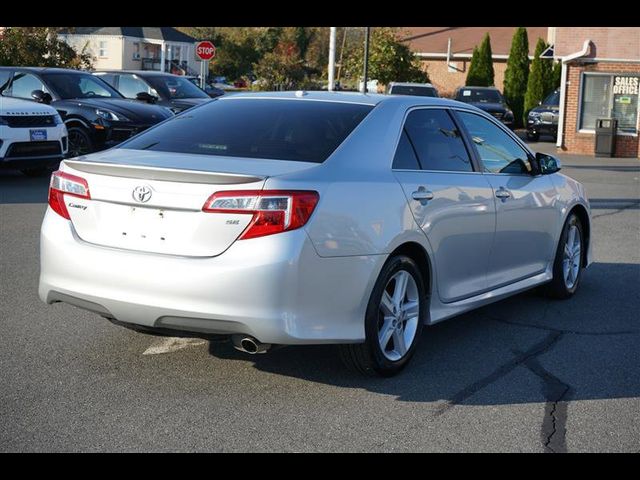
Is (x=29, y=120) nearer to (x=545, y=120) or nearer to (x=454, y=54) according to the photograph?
(x=545, y=120)

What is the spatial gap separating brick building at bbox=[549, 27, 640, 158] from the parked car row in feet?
42.7

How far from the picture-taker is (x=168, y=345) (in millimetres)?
6305

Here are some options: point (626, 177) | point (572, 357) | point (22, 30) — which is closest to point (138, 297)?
point (572, 357)

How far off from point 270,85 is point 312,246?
52.3 m

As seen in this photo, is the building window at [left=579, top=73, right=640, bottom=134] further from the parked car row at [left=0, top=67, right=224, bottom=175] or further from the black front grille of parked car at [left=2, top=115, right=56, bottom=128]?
the black front grille of parked car at [left=2, top=115, right=56, bottom=128]

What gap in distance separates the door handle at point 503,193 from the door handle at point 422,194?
98 cm

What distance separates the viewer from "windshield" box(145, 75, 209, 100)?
2173cm

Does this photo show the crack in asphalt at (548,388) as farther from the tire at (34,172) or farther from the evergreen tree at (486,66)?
the evergreen tree at (486,66)

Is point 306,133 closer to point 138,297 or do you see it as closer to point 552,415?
point 138,297

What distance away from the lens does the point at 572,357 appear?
6.38 meters

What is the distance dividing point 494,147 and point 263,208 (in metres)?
2.73

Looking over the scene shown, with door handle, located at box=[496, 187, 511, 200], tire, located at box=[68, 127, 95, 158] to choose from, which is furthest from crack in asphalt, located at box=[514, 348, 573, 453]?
tire, located at box=[68, 127, 95, 158]

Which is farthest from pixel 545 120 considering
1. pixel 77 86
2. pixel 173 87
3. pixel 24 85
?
pixel 24 85

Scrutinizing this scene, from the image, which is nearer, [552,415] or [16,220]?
[552,415]
